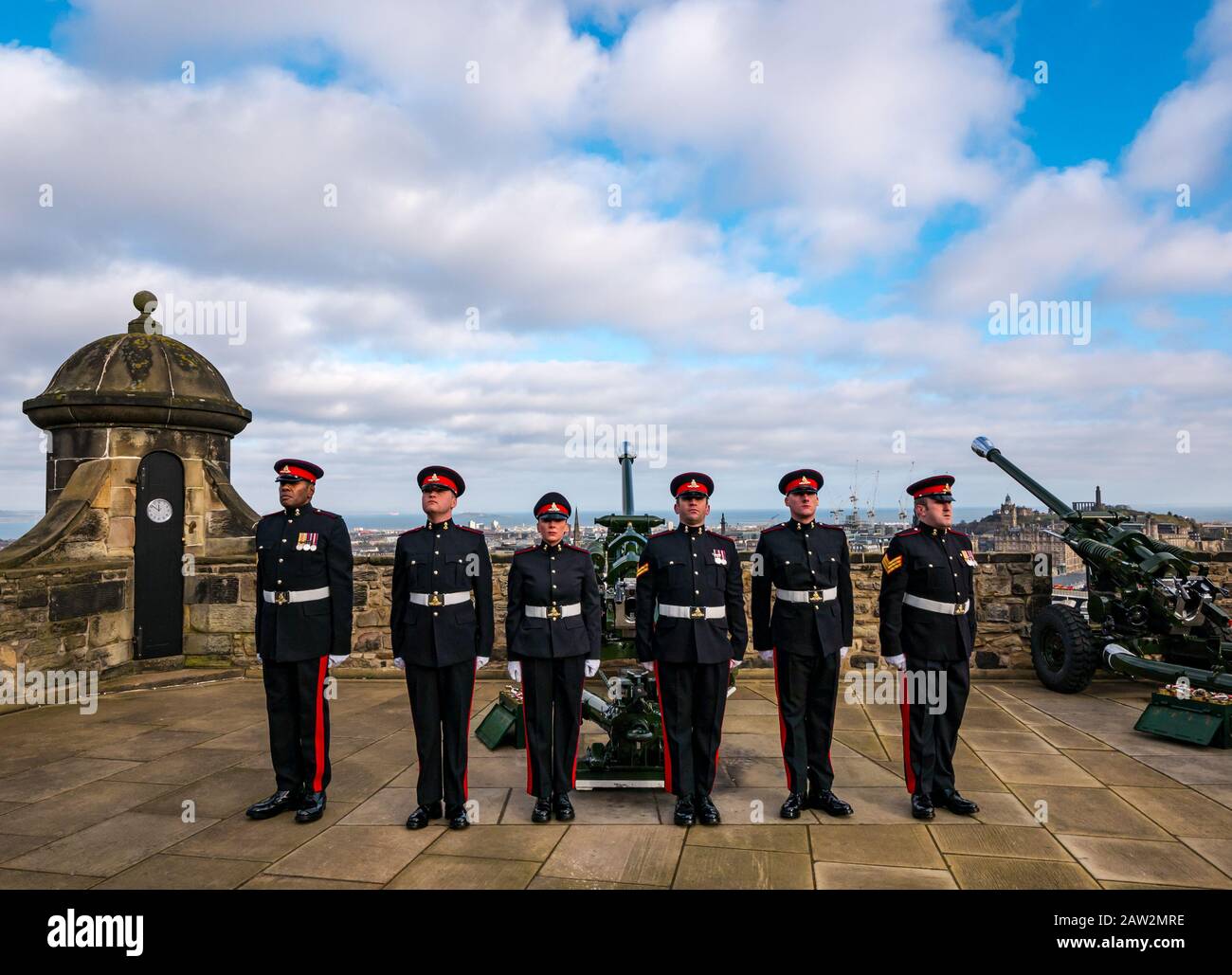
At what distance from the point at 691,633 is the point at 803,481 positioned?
3.65ft

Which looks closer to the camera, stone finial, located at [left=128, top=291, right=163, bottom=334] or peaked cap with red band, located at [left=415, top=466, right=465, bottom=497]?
peaked cap with red band, located at [left=415, top=466, right=465, bottom=497]

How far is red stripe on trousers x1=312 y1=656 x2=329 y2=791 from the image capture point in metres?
4.09

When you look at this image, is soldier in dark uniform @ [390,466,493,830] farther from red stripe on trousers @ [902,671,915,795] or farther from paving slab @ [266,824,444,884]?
red stripe on trousers @ [902,671,915,795]

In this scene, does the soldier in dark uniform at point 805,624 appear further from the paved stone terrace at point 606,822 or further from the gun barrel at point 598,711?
the gun barrel at point 598,711

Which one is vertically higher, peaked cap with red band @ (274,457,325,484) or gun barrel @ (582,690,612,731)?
peaked cap with red band @ (274,457,325,484)

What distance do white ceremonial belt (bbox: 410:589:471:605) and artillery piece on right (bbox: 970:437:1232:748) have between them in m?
5.17

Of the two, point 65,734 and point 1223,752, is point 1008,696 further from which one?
point 65,734

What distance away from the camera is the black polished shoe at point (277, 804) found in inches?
157

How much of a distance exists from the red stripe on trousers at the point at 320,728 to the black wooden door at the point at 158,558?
425 cm

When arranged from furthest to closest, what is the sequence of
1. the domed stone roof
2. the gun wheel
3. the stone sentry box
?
the domed stone roof → the gun wheel → the stone sentry box

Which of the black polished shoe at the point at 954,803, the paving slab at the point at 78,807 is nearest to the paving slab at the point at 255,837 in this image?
the paving slab at the point at 78,807

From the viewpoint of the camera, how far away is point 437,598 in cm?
408

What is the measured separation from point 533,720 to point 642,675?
84cm

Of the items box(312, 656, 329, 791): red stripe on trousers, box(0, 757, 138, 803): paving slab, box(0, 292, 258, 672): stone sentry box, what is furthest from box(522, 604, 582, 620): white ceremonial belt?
box(0, 292, 258, 672): stone sentry box
